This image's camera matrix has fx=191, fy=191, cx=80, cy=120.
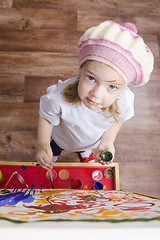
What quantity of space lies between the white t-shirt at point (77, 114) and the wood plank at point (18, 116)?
0.42 metres

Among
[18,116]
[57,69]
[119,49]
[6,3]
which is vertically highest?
[6,3]

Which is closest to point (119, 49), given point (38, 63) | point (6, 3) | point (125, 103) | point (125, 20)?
point (125, 103)

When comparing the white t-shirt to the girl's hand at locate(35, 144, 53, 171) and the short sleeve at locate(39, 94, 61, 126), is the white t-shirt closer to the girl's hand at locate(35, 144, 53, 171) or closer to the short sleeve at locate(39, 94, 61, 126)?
the short sleeve at locate(39, 94, 61, 126)

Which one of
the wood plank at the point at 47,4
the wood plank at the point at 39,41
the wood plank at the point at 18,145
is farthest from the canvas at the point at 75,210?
the wood plank at the point at 47,4

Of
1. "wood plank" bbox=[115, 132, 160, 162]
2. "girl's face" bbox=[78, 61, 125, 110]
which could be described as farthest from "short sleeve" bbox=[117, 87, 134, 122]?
"wood plank" bbox=[115, 132, 160, 162]

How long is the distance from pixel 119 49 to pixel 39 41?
110 cm

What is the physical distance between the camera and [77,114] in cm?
A: 74

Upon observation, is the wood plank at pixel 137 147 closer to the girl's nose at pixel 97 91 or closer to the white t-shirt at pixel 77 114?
the white t-shirt at pixel 77 114

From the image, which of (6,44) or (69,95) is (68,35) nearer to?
(6,44)

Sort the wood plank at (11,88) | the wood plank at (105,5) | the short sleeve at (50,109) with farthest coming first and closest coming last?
the wood plank at (105,5), the wood plank at (11,88), the short sleeve at (50,109)

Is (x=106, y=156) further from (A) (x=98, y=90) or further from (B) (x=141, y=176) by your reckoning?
(B) (x=141, y=176)

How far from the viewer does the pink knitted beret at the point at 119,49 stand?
18.9 inches

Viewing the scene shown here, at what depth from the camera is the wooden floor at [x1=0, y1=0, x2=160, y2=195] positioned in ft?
3.92

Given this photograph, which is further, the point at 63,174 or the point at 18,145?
the point at 18,145
